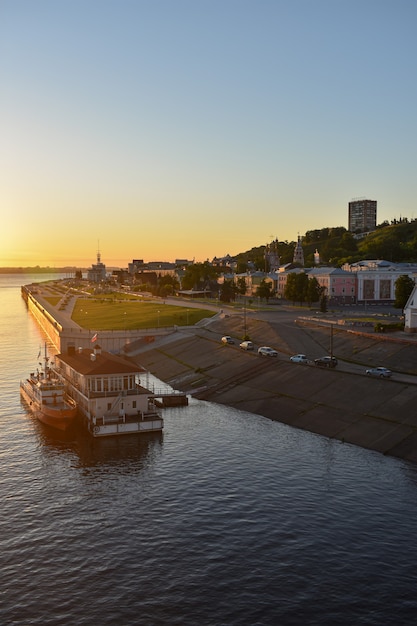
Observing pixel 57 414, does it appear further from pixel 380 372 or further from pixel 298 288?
pixel 298 288

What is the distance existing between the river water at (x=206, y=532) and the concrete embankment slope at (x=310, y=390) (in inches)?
170

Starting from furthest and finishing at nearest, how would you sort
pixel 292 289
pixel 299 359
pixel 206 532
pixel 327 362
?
pixel 292 289 < pixel 299 359 < pixel 327 362 < pixel 206 532

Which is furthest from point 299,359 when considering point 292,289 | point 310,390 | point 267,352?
point 292,289

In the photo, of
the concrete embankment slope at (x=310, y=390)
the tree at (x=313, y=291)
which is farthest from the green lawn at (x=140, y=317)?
the concrete embankment slope at (x=310, y=390)

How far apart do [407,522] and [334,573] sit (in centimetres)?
925

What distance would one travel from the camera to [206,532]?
136ft

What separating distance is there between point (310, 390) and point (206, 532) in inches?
1524

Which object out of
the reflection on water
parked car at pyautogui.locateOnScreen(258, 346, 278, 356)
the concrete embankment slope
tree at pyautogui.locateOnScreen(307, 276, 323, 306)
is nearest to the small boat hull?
the reflection on water

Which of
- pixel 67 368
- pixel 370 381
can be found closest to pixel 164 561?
pixel 370 381

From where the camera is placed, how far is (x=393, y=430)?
61344 mm

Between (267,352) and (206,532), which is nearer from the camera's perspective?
(206,532)

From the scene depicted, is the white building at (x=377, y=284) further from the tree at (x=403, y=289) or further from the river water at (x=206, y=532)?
the river water at (x=206, y=532)

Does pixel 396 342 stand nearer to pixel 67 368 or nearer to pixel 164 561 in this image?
pixel 67 368

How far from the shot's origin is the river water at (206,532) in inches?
1303
